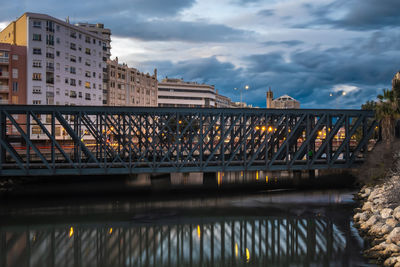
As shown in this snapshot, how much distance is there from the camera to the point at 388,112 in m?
36.5

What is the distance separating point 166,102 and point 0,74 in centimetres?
7384

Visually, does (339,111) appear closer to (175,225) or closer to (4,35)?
(175,225)

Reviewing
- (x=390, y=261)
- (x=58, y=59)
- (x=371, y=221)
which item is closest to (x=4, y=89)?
(x=58, y=59)

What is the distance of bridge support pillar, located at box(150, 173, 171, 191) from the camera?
43.0m

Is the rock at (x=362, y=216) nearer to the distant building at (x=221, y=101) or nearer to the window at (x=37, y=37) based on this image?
the window at (x=37, y=37)

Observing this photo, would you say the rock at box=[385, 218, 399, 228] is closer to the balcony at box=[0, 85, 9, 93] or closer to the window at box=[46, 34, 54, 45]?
the balcony at box=[0, 85, 9, 93]

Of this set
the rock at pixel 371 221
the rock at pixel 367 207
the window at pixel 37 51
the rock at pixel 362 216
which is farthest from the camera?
the window at pixel 37 51

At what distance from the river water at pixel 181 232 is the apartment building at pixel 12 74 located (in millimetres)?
44262

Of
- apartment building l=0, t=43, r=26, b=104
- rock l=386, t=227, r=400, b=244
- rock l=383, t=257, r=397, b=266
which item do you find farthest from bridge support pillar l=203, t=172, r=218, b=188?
apartment building l=0, t=43, r=26, b=104

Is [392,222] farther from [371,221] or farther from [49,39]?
[49,39]

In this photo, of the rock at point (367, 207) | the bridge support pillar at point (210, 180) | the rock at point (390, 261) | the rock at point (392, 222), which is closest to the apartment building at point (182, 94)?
the bridge support pillar at point (210, 180)

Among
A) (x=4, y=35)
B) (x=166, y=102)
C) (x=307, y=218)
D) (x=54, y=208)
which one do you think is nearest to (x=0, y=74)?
(x=4, y=35)

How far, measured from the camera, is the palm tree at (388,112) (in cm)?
3641

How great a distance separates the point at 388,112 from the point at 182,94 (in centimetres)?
11144
